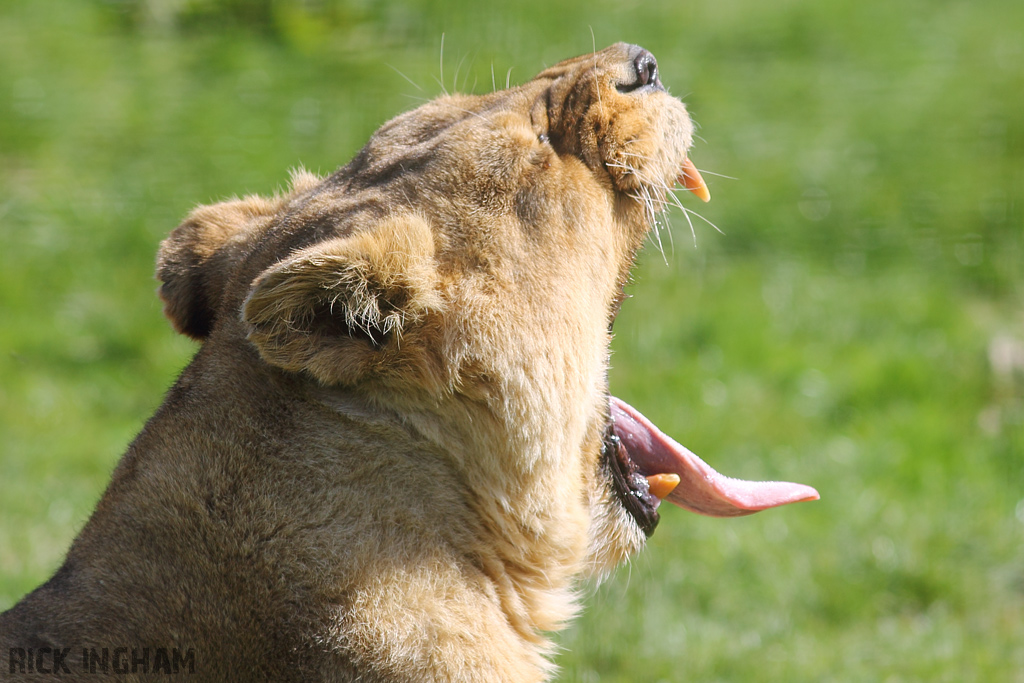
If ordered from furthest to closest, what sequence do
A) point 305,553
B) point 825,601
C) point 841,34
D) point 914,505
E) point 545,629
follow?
point 841,34 < point 914,505 < point 825,601 < point 545,629 < point 305,553

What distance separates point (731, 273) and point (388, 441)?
5057mm

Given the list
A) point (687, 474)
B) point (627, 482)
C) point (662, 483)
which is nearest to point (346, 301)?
point (627, 482)

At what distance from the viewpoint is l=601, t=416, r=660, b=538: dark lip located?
117 inches

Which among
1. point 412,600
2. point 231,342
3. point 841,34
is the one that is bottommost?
point 841,34

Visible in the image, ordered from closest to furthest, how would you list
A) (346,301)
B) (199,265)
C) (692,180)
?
1. (346,301)
2. (199,265)
3. (692,180)

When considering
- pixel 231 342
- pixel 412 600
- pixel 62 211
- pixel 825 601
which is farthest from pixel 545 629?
pixel 62 211

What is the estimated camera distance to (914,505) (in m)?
5.34

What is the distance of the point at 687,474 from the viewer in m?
3.23

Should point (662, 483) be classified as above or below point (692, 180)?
below

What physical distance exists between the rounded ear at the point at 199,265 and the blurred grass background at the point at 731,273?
1.27m

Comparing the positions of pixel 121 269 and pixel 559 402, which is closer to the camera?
pixel 559 402

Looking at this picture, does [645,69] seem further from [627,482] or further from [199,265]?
[199,265]

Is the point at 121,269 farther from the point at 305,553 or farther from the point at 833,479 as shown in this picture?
the point at 305,553

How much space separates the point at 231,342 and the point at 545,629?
99 centimetres
